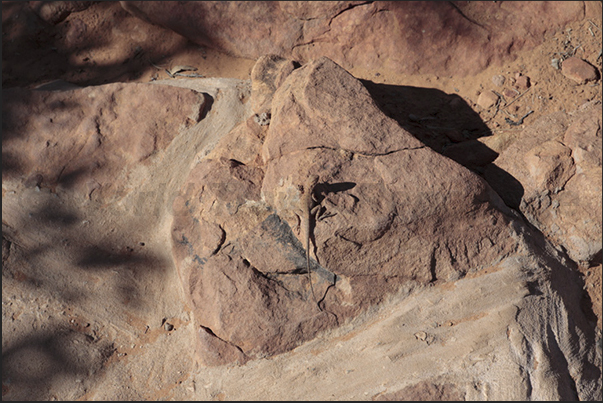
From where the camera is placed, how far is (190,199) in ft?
11.2

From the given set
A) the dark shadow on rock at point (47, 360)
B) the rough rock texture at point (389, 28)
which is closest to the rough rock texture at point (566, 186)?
the rough rock texture at point (389, 28)

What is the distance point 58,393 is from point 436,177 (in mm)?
3197

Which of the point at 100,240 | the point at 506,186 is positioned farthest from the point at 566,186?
the point at 100,240

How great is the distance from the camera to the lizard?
2842 millimetres

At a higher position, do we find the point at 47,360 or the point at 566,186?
the point at 566,186

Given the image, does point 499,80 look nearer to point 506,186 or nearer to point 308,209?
point 506,186

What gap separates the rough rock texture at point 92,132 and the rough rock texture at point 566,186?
2907 mm

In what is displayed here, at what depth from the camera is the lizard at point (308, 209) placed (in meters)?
2.84

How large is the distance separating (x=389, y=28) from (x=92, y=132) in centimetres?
319

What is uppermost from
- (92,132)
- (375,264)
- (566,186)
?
(566,186)

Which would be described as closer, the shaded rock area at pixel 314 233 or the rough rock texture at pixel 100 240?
the shaded rock area at pixel 314 233

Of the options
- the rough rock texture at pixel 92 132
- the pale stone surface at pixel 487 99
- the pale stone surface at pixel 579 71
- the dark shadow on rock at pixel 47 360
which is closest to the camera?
the dark shadow on rock at pixel 47 360

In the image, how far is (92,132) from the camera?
13.0ft

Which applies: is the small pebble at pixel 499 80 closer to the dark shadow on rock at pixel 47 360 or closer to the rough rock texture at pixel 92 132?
the rough rock texture at pixel 92 132
